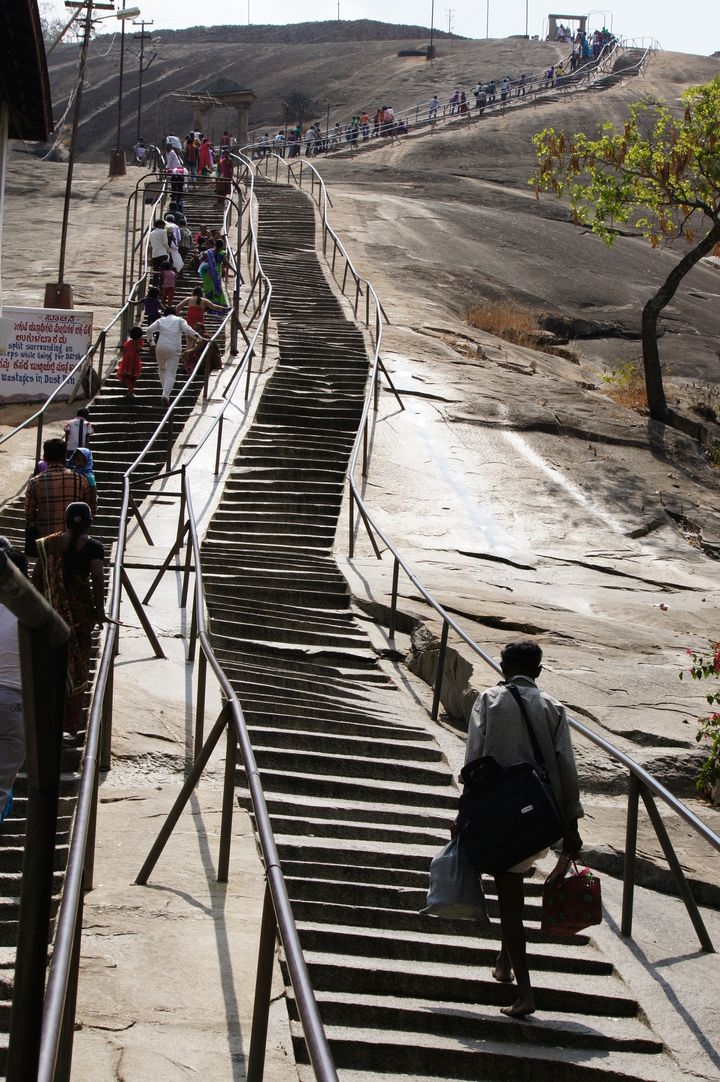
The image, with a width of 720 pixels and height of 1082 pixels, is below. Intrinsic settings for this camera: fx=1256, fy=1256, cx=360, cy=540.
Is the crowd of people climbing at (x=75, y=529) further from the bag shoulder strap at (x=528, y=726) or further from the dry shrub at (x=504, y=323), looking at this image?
the dry shrub at (x=504, y=323)

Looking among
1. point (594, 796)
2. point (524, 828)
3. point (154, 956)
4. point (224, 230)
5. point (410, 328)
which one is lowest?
point (594, 796)

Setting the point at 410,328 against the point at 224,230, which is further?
the point at 224,230

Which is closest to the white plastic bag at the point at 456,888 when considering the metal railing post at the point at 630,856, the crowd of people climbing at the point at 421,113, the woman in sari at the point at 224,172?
the metal railing post at the point at 630,856

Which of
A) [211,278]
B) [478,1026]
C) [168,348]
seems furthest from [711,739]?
[211,278]

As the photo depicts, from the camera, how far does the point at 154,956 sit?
5.17 metres

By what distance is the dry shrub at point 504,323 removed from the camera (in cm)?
2653

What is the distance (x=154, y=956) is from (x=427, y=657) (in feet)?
18.5

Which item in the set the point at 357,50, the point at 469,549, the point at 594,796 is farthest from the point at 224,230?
the point at 357,50

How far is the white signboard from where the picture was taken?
762 inches

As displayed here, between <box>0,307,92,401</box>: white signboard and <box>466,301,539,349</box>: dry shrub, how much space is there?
9.59 metres

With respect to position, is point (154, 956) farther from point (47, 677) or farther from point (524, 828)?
point (47, 677)

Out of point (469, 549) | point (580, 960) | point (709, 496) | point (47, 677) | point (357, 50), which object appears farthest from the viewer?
point (357, 50)

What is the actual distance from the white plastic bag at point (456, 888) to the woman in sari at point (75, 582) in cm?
A: 318

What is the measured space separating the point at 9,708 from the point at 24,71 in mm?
11692
